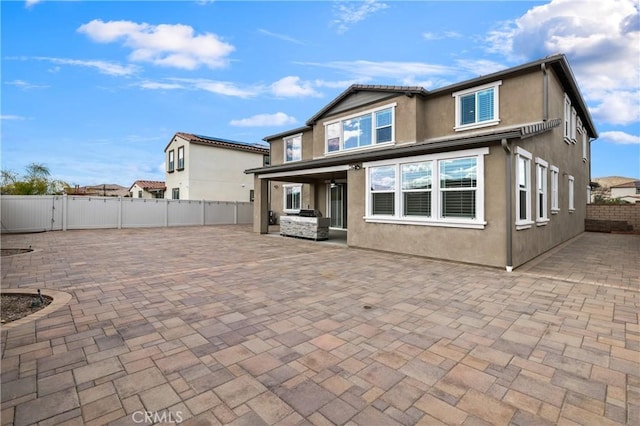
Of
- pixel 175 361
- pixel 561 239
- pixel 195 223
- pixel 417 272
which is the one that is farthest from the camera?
pixel 195 223

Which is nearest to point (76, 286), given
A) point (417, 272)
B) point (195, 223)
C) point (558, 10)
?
point (417, 272)

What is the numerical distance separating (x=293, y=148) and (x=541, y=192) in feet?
38.6

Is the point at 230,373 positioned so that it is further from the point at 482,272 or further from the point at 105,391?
the point at 482,272

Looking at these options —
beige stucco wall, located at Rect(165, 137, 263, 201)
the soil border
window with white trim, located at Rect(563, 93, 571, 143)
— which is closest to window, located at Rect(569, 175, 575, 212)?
window with white trim, located at Rect(563, 93, 571, 143)

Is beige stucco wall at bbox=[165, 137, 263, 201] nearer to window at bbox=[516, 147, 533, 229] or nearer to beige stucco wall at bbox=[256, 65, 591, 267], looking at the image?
beige stucco wall at bbox=[256, 65, 591, 267]

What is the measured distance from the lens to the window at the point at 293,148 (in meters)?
16.6

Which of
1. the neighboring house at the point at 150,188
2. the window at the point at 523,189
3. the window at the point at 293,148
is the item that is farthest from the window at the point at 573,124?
the neighboring house at the point at 150,188

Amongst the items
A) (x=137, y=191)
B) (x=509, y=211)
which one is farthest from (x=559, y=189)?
(x=137, y=191)

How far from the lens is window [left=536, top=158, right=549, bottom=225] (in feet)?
28.0

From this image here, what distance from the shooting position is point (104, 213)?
1670cm

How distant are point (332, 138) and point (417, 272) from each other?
28.7 ft

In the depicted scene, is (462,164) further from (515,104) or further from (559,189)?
(559,189)

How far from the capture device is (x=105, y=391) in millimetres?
2301

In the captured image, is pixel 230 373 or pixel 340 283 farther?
pixel 340 283
